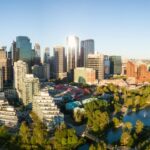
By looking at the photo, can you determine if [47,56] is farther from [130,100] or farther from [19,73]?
[130,100]

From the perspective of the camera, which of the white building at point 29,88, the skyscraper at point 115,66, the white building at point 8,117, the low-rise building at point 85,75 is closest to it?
the white building at point 8,117

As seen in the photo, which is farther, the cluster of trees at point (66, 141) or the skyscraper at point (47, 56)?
the skyscraper at point (47, 56)

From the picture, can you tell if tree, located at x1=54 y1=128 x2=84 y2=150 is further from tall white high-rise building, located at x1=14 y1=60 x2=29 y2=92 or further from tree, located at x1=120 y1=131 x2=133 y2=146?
tall white high-rise building, located at x1=14 y1=60 x2=29 y2=92

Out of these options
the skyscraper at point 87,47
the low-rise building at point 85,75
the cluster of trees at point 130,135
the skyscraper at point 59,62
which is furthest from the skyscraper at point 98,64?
the cluster of trees at point 130,135

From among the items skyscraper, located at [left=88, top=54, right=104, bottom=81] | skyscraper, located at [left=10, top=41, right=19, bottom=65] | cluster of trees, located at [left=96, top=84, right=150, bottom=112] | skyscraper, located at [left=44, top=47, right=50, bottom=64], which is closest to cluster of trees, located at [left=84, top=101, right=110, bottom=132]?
cluster of trees, located at [left=96, top=84, right=150, bottom=112]

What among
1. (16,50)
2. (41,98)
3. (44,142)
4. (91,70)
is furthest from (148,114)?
(16,50)

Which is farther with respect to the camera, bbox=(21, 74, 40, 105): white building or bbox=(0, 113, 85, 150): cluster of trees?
bbox=(21, 74, 40, 105): white building

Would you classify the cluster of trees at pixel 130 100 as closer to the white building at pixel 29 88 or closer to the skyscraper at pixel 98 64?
the white building at pixel 29 88

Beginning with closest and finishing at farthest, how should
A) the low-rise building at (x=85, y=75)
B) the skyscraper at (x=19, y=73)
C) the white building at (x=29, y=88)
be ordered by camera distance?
the white building at (x=29, y=88) < the skyscraper at (x=19, y=73) < the low-rise building at (x=85, y=75)
